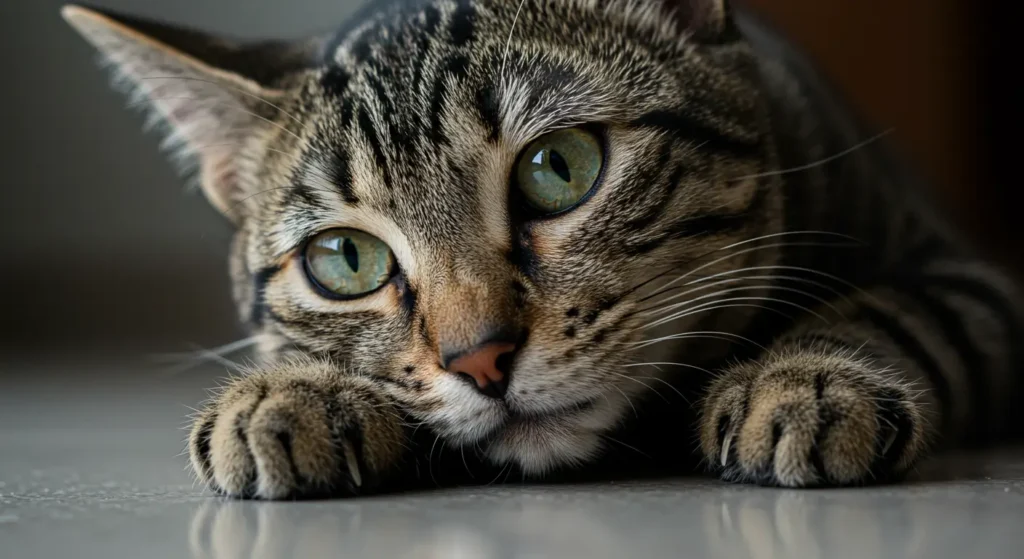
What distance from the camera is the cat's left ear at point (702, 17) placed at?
3.75 feet

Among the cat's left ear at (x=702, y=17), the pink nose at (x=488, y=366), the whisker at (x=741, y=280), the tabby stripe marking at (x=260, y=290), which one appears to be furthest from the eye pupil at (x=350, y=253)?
the cat's left ear at (x=702, y=17)

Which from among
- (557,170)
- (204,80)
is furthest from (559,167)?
(204,80)

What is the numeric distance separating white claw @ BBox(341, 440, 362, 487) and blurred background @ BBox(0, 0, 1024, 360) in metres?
0.54

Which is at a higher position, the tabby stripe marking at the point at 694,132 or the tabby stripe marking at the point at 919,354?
the tabby stripe marking at the point at 694,132

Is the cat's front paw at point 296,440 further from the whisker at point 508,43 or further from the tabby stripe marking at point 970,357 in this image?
the tabby stripe marking at point 970,357

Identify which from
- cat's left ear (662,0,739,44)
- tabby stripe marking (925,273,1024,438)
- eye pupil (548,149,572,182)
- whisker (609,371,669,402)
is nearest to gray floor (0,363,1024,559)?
whisker (609,371,669,402)

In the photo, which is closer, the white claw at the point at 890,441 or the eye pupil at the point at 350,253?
the white claw at the point at 890,441

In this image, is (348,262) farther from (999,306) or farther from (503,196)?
(999,306)

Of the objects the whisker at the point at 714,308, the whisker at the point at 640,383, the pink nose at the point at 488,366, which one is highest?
the whisker at the point at 714,308

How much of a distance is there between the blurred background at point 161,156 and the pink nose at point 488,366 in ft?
2.01

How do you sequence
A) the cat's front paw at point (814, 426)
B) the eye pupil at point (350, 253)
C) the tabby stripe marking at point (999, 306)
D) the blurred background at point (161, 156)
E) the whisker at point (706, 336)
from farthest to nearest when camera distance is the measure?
the blurred background at point (161, 156) → the tabby stripe marking at point (999, 306) → the eye pupil at point (350, 253) → the whisker at point (706, 336) → the cat's front paw at point (814, 426)

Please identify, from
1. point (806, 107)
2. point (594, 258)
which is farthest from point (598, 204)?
point (806, 107)

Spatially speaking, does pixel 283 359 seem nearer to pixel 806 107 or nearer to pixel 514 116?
pixel 514 116

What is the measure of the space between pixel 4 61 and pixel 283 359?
55.5 inches
